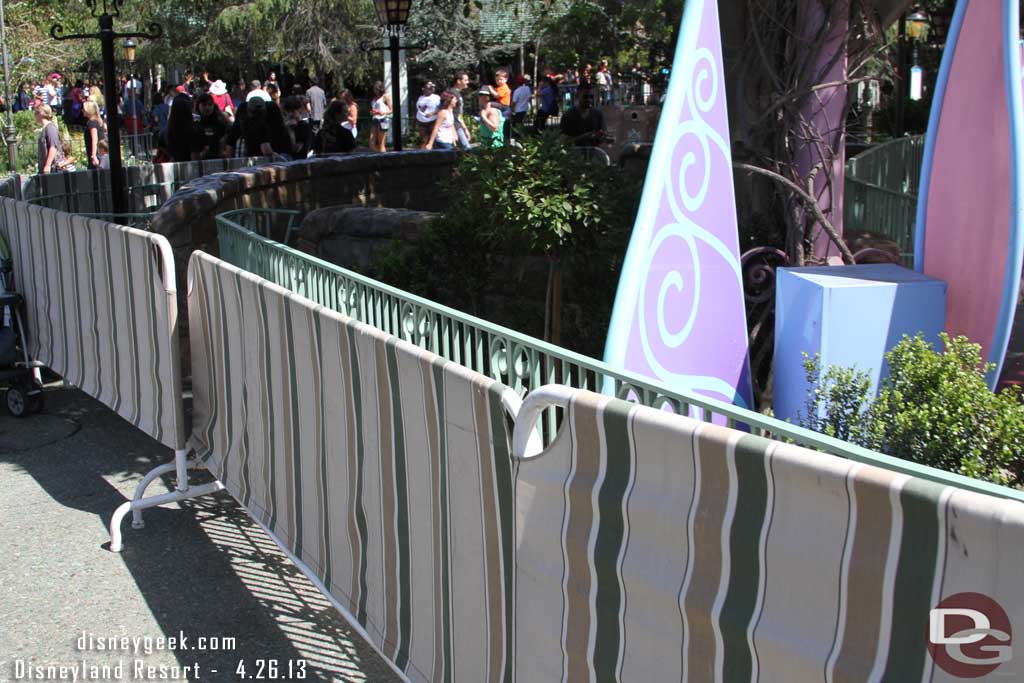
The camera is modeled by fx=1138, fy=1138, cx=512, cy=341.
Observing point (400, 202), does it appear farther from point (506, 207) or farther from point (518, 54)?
point (518, 54)

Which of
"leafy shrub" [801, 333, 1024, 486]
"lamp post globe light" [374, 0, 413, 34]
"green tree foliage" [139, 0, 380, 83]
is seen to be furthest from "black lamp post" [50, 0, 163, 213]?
"green tree foliage" [139, 0, 380, 83]

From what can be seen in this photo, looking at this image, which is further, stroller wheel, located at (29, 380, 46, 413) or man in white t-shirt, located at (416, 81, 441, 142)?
man in white t-shirt, located at (416, 81, 441, 142)

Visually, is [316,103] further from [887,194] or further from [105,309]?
[105,309]

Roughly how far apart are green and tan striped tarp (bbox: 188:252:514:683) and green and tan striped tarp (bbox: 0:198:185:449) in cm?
42

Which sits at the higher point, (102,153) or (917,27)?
(917,27)

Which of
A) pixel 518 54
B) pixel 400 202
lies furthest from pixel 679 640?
pixel 518 54

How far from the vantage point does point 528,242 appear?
7.19 metres

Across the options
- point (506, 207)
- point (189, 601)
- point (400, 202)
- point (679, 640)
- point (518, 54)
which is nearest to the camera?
point (679, 640)

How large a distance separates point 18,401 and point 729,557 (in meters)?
7.16

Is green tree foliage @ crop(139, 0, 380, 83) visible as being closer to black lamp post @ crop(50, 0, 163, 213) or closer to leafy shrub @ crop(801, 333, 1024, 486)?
black lamp post @ crop(50, 0, 163, 213)

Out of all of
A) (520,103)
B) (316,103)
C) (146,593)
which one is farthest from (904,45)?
(146,593)

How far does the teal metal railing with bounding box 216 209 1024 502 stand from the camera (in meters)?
2.43

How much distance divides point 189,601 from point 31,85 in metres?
27.0

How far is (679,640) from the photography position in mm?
2627
